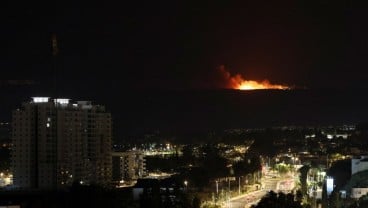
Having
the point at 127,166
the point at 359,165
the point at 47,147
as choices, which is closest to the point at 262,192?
the point at 359,165

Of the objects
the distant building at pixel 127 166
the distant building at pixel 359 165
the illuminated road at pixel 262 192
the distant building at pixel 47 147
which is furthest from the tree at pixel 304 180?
the distant building at pixel 127 166

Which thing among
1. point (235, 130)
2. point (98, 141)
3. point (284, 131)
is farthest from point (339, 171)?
point (235, 130)

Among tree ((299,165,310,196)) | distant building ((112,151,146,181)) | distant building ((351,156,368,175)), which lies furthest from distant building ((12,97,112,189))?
distant building ((351,156,368,175))

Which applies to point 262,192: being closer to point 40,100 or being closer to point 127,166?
point 127,166

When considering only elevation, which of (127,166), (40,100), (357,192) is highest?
(40,100)

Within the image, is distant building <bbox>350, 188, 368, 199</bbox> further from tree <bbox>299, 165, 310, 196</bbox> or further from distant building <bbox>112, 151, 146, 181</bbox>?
distant building <bbox>112, 151, 146, 181</bbox>

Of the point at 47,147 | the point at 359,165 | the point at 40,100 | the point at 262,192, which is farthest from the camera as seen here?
the point at 262,192
